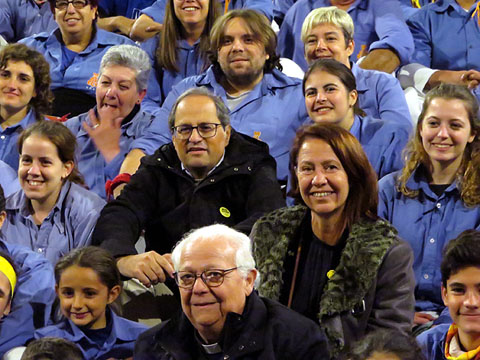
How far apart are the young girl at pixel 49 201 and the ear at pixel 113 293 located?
1.35 ft

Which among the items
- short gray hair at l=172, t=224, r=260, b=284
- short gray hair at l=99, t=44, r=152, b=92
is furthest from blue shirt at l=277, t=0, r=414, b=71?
short gray hair at l=172, t=224, r=260, b=284

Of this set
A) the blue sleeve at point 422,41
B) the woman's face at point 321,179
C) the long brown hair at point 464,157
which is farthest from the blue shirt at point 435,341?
the blue sleeve at point 422,41

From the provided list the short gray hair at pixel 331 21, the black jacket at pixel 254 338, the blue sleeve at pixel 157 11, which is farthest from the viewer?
the blue sleeve at pixel 157 11

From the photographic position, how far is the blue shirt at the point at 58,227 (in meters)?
4.08

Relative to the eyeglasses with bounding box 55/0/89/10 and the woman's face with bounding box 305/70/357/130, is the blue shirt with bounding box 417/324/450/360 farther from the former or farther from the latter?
the eyeglasses with bounding box 55/0/89/10

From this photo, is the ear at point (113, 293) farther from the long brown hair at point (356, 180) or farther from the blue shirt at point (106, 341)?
the long brown hair at point (356, 180)

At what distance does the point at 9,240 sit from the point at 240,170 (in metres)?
0.89

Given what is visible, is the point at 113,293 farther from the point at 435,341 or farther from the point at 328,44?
the point at 328,44

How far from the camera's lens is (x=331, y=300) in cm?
326

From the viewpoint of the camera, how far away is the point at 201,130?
406 cm

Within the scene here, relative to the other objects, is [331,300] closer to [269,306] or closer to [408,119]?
[269,306]

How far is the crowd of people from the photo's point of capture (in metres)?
3.14

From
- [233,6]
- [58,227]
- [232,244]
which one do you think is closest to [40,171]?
[58,227]

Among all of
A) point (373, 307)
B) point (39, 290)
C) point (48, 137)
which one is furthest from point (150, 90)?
point (373, 307)
